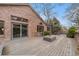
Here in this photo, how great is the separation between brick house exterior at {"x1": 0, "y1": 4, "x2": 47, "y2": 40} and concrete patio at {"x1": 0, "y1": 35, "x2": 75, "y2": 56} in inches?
4.8

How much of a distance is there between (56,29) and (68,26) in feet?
0.68

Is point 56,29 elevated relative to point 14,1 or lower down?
lower down

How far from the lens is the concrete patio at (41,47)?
3.04 m

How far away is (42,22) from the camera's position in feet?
10.3

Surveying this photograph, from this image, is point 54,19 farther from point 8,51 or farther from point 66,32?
point 8,51

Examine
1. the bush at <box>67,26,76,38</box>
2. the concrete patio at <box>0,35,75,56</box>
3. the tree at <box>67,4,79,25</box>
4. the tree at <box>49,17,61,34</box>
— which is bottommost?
the concrete patio at <box>0,35,75,56</box>

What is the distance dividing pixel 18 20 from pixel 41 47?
0.56 metres

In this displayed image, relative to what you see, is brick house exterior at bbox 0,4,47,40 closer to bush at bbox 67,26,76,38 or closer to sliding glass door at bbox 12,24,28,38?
sliding glass door at bbox 12,24,28,38

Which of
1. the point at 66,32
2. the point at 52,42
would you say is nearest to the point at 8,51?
the point at 52,42

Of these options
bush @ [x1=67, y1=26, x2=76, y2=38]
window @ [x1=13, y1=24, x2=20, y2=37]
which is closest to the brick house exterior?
window @ [x1=13, y1=24, x2=20, y2=37]

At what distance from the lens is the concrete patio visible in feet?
9.96

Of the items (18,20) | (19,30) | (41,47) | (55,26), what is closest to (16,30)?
(19,30)

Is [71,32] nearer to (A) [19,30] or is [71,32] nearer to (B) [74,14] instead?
(B) [74,14]

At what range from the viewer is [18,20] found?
10.2ft
